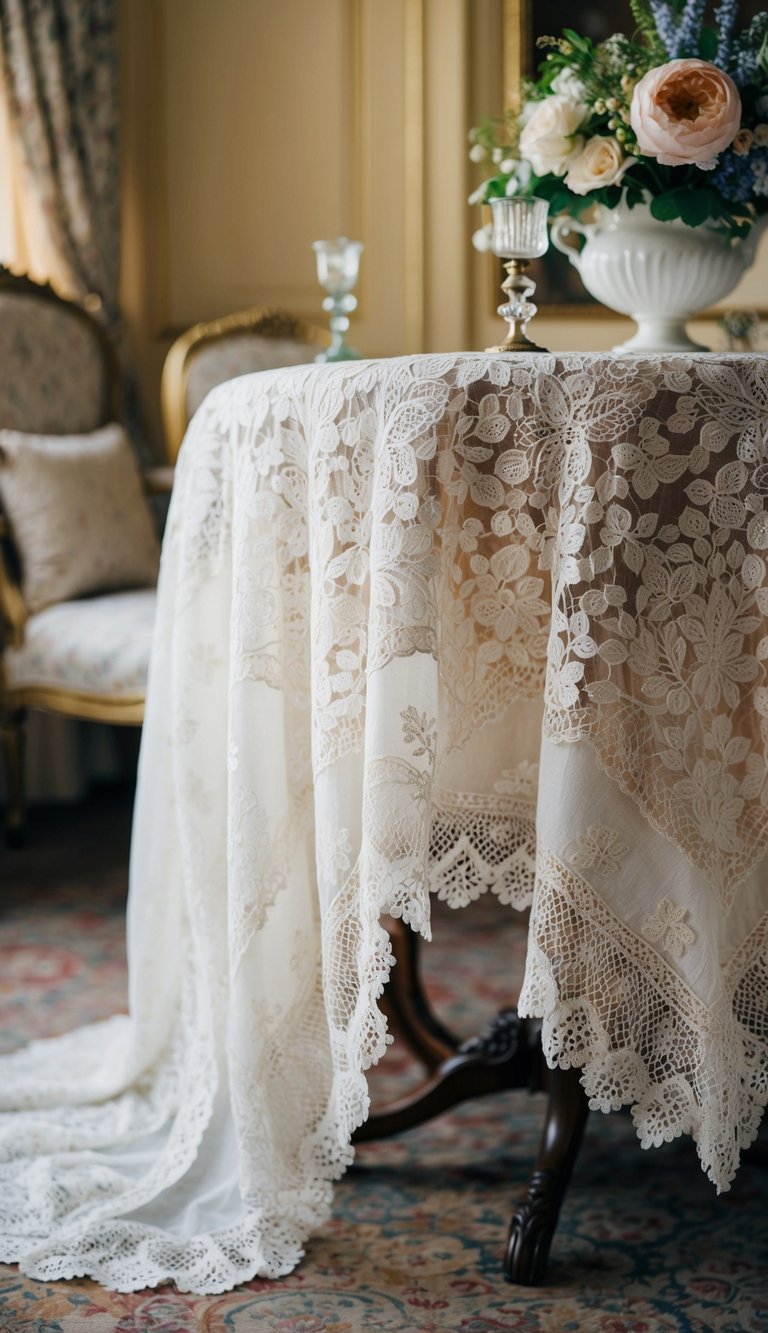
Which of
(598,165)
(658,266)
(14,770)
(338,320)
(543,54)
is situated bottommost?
(14,770)

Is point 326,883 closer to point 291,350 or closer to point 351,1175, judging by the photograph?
point 351,1175

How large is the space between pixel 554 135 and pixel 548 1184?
54.2 inches

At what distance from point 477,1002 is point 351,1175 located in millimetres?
654

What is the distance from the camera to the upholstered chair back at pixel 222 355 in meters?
3.80

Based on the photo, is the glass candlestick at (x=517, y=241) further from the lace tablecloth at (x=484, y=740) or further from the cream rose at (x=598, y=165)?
the lace tablecloth at (x=484, y=740)

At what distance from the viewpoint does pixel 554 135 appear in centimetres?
191

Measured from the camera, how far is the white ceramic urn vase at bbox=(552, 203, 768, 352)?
6.63ft

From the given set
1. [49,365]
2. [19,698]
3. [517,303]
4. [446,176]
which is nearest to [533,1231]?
[517,303]

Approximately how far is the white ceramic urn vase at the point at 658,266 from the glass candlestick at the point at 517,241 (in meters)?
0.21

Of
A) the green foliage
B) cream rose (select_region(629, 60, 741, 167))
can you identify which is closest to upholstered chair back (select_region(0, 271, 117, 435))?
the green foliage

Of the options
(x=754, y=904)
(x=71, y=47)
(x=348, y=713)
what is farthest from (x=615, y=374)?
(x=71, y=47)

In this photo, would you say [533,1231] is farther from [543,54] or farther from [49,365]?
[543,54]

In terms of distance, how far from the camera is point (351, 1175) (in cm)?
193

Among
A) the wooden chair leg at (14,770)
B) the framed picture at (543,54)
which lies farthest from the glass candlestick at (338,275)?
the framed picture at (543,54)
